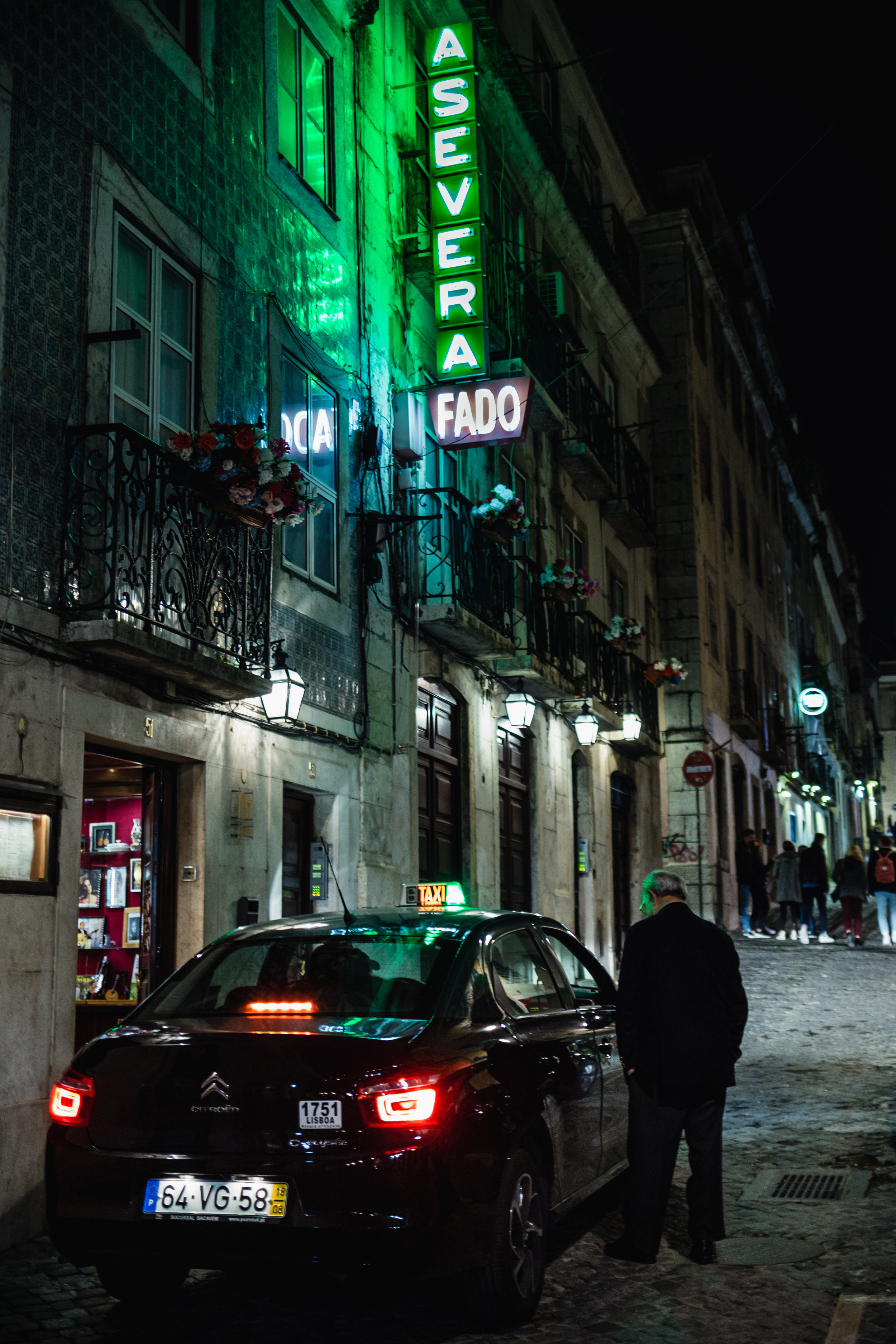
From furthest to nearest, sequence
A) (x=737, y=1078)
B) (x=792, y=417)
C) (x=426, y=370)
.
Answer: (x=792, y=417)
(x=426, y=370)
(x=737, y=1078)

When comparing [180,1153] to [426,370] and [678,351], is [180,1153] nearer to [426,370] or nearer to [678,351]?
[426,370]

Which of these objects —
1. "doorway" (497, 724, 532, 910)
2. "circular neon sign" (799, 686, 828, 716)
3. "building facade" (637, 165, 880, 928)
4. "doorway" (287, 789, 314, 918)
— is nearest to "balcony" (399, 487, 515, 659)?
"doorway" (497, 724, 532, 910)

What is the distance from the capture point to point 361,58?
14.1m

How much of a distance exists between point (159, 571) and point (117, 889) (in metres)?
2.60

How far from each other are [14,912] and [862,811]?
Answer: 228 ft

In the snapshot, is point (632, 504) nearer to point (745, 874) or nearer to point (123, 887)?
point (745, 874)

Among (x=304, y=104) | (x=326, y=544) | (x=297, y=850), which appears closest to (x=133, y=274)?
(x=326, y=544)

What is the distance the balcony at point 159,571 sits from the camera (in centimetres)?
840

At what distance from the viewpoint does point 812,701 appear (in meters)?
44.8

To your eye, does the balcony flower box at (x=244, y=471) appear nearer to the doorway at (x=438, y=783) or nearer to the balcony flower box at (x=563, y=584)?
the doorway at (x=438, y=783)

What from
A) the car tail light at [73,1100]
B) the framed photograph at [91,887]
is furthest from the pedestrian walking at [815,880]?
the car tail light at [73,1100]

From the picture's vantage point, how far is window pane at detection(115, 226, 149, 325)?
9578 millimetres

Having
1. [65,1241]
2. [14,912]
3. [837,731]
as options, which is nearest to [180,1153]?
[65,1241]

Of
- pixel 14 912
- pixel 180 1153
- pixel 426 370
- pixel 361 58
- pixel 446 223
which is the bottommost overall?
pixel 180 1153
